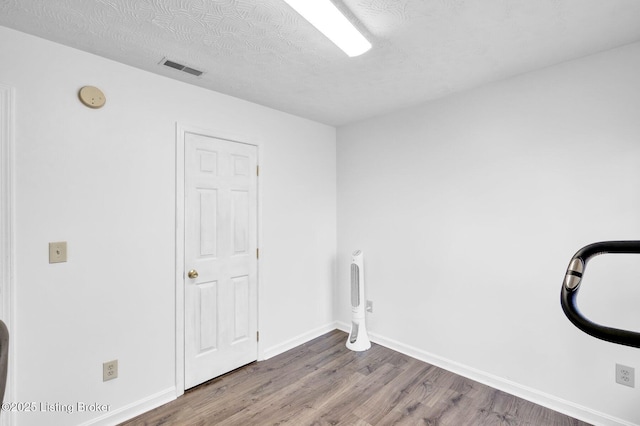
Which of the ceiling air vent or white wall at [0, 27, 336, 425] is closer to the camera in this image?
white wall at [0, 27, 336, 425]

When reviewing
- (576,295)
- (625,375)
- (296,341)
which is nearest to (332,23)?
(576,295)

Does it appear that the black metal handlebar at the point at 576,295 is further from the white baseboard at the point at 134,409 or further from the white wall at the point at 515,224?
the white baseboard at the point at 134,409

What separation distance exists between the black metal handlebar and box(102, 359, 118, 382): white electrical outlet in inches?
98.7

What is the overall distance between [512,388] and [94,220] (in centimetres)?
323

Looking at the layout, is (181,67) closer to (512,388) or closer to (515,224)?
(515,224)

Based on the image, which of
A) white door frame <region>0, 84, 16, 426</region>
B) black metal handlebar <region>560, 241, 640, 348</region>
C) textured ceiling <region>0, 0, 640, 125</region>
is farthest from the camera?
white door frame <region>0, 84, 16, 426</region>

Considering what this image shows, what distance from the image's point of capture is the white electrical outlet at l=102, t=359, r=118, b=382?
1997mm

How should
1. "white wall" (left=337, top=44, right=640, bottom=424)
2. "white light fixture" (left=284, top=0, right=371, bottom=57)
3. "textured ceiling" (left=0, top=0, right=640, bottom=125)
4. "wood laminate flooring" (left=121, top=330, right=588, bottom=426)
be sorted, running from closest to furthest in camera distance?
"white light fixture" (left=284, top=0, right=371, bottom=57), "textured ceiling" (left=0, top=0, right=640, bottom=125), "white wall" (left=337, top=44, right=640, bottom=424), "wood laminate flooring" (left=121, top=330, right=588, bottom=426)

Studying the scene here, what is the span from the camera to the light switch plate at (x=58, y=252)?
1.81 m

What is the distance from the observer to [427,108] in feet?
9.36

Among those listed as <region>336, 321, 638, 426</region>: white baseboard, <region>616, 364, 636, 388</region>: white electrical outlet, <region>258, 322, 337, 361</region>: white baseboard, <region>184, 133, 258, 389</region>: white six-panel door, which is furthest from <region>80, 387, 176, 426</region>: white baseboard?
<region>616, 364, 636, 388</region>: white electrical outlet

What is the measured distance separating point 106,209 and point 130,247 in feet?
0.98

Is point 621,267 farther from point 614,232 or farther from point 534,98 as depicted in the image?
point 534,98

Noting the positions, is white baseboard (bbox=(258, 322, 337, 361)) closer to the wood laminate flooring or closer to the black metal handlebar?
the wood laminate flooring
